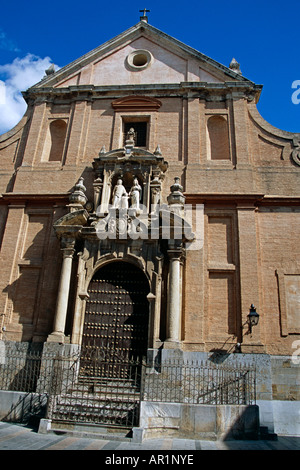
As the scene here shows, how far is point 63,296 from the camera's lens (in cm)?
1165

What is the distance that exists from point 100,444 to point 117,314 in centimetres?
454

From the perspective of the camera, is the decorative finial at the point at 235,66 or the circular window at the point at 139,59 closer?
the decorative finial at the point at 235,66

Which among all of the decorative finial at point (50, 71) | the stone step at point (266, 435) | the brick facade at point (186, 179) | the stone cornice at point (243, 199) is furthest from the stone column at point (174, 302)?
the decorative finial at point (50, 71)

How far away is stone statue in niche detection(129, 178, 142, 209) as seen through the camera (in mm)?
12672

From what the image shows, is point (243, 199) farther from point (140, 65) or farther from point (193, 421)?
point (140, 65)

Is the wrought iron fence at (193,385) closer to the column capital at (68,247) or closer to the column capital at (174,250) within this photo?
the column capital at (174,250)

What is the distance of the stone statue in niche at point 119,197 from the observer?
12648 mm

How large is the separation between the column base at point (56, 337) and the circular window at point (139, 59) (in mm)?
10874

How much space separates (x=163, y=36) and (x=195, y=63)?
1.87m

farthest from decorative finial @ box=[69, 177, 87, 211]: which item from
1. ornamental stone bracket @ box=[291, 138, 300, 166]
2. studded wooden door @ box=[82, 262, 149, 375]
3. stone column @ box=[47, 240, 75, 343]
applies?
ornamental stone bracket @ box=[291, 138, 300, 166]

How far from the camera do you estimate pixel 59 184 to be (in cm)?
1407

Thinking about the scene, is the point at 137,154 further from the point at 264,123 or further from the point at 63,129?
the point at 264,123
